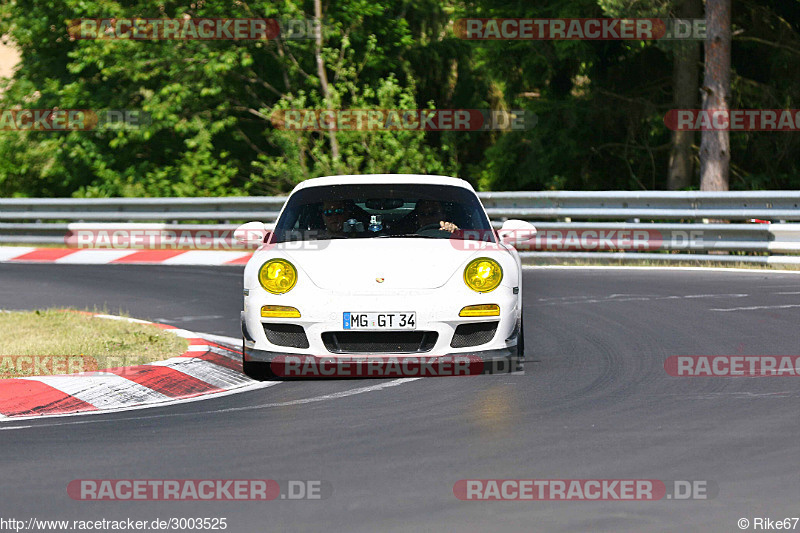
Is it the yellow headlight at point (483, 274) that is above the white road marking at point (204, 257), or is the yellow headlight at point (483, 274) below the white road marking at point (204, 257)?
above

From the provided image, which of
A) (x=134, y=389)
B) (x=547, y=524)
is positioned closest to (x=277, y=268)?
(x=134, y=389)

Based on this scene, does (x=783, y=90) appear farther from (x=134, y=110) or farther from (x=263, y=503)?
(x=263, y=503)

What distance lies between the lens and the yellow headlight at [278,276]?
26.6 feet

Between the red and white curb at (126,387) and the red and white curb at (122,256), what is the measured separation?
962 cm

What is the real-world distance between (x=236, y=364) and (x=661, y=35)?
14.7 metres

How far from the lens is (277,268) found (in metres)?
8.18

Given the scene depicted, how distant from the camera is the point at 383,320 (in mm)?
7934

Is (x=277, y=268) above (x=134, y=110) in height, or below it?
below

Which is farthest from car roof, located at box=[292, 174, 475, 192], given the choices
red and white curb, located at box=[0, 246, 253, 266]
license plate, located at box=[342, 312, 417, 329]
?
red and white curb, located at box=[0, 246, 253, 266]

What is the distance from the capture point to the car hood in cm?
802
